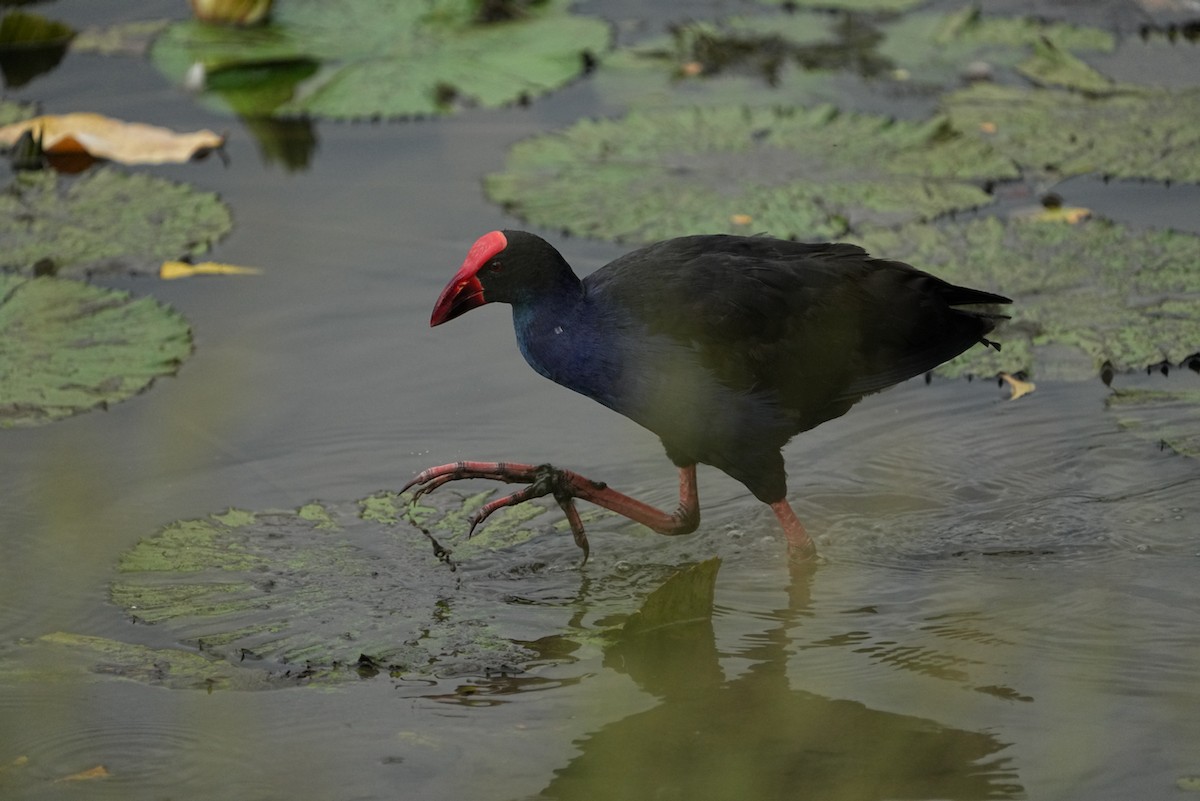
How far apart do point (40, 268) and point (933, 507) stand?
2.87 metres

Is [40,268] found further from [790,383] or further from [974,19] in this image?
[974,19]

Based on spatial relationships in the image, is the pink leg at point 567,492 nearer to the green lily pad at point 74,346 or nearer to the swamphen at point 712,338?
the swamphen at point 712,338

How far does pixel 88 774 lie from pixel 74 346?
73.2 inches

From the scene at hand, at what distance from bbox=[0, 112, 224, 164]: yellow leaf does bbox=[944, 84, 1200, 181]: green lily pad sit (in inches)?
115

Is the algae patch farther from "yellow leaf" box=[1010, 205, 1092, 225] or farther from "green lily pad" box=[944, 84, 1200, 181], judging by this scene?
"green lily pad" box=[944, 84, 1200, 181]

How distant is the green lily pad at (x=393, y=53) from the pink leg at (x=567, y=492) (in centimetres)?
258

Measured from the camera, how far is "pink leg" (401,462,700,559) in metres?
3.70

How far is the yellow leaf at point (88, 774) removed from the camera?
2.94 meters

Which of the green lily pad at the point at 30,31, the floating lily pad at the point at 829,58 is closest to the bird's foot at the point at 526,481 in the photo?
the floating lily pad at the point at 829,58

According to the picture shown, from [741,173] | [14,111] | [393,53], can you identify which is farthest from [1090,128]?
[14,111]

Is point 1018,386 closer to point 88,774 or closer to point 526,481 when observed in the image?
point 526,481

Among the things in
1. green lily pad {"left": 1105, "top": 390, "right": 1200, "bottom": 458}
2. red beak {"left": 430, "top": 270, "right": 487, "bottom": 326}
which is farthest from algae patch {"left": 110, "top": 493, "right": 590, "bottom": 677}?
green lily pad {"left": 1105, "top": 390, "right": 1200, "bottom": 458}

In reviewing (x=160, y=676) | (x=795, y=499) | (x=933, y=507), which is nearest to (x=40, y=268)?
(x=160, y=676)

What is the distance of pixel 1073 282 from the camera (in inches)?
185
